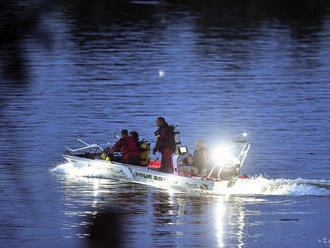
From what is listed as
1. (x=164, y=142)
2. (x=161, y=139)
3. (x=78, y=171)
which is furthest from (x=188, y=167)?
(x=78, y=171)

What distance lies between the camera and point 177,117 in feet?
137

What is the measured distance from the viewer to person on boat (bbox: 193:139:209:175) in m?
22.6

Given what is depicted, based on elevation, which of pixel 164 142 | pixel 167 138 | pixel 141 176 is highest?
pixel 167 138

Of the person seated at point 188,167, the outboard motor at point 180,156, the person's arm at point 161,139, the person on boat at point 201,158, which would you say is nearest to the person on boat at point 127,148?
the person's arm at point 161,139

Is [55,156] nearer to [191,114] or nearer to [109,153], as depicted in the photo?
[109,153]

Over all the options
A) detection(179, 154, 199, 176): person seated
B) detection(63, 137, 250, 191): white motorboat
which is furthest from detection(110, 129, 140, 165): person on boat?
detection(179, 154, 199, 176): person seated

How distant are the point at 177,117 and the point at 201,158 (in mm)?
19011

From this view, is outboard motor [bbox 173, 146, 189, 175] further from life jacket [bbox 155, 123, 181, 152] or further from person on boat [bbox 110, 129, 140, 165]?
person on boat [bbox 110, 129, 140, 165]

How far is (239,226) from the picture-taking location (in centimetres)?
1916

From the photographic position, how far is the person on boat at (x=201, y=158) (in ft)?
74.3

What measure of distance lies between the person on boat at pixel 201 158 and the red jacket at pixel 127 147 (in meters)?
2.28

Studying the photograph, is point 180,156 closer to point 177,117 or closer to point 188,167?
point 188,167

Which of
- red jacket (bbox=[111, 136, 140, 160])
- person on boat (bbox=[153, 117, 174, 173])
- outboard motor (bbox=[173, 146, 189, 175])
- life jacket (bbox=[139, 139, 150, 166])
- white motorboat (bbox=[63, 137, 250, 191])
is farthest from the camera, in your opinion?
life jacket (bbox=[139, 139, 150, 166])

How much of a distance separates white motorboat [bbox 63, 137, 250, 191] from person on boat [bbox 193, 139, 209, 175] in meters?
0.20
